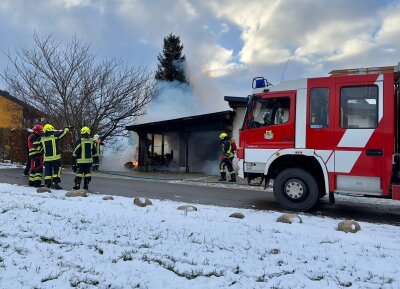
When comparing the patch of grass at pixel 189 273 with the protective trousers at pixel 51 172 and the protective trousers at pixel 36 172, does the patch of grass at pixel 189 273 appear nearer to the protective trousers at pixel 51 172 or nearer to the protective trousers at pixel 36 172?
the protective trousers at pixel 51 172

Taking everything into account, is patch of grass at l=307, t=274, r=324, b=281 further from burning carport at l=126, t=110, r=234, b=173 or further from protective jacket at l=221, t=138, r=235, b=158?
burning carport at l=126, t=110, r=234, b=173

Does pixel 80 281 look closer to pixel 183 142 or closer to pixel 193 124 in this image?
pixel 193 124

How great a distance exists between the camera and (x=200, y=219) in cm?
648

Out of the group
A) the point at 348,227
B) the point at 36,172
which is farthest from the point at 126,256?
the point at 36,172

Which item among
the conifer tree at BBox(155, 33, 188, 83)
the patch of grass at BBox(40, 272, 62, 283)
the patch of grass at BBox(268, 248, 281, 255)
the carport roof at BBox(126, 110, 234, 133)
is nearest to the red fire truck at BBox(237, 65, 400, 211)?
the patch of grass at BBox(268, 248, 281, 255)

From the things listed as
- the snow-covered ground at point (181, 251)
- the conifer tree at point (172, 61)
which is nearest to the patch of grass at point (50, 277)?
the snow-covered ground at point (181, 251)

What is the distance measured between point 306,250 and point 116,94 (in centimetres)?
1797

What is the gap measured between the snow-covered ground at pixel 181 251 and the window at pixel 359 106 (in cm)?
212

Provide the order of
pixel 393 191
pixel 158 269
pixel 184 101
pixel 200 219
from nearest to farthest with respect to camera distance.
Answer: pixel 158 269
pixel 200 219
pixel 393 191
pixel 184 101

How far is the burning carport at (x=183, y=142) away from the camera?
20.2m

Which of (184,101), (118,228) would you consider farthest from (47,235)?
(184,101)

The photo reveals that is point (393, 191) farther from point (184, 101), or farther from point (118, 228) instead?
point (184, 101)

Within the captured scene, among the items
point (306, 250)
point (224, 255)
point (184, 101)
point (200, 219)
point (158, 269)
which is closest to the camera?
point (158, 269)

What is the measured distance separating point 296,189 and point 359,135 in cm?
175
